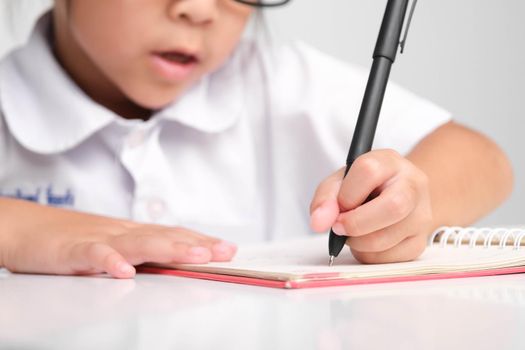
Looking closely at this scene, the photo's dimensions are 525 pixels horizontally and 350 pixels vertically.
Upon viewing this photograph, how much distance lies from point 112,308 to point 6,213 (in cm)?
25

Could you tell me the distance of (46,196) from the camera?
78 cm

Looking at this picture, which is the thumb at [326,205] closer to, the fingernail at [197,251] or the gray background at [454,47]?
the fingernail at [197,251]

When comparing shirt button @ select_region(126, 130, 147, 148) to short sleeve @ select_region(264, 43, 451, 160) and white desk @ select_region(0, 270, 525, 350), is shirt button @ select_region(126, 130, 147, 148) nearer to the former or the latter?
short sleeve @ select_region(264, 43, 451, 160)

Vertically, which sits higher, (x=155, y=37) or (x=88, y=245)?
(x=155, y=37)

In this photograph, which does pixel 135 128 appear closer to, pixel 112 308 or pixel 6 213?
pixel 6 213

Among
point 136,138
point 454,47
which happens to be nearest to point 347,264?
point 136,138

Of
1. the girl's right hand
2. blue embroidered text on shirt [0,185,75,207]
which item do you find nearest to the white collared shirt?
blue embroidered text on shirt [0,185,75,207]

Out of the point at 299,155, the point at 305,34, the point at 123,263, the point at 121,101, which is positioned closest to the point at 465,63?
the point at 305,34

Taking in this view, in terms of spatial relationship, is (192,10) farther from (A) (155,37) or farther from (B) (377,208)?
(B) (377,208)

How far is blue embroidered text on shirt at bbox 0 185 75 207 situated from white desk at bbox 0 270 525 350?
403mm

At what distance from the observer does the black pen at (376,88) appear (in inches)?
16.3

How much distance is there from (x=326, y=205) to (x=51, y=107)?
1.64 feet

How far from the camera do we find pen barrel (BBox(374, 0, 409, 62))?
432mm

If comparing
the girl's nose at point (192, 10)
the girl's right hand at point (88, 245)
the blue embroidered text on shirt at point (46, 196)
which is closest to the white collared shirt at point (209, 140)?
the blue embroidered text on shirt at point (46, 196)
